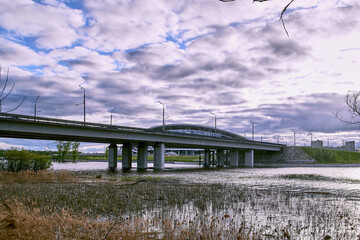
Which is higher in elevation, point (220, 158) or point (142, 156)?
point (142, 156)

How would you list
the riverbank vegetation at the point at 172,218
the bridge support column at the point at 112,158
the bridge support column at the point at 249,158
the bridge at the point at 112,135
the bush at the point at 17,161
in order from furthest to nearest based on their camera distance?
the bridge support column at the point at 249,158 → the bridge support column at the point at 112,158 → the bridge at the point at 112,135 → the bush at the point at 17,161 → the riverbank vegetation at the point at 172,218

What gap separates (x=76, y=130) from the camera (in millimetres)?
65188

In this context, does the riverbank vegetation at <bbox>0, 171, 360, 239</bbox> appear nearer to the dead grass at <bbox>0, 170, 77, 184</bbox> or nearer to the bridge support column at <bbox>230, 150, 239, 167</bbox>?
the dead grass at <bbox>0, 170, 77, 184</bbox>

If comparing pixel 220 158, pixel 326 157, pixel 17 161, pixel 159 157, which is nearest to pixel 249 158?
pixel 220 158

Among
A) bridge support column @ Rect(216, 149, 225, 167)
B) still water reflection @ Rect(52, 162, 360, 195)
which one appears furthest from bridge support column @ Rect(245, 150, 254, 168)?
still water reflection @ Rect(52, 162, 360, 195)

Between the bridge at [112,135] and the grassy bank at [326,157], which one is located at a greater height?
the bridge at [112,135]

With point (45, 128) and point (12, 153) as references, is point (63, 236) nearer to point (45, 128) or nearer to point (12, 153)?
point (12, 153)

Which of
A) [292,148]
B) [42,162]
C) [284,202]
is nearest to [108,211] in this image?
[284,202]

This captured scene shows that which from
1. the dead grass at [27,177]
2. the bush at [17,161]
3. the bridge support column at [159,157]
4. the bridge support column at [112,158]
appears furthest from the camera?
the bridge support column at [112,158]

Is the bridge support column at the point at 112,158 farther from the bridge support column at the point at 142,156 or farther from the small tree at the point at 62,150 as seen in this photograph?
the small tree at the point at 62,150

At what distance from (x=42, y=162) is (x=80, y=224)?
37.9 m

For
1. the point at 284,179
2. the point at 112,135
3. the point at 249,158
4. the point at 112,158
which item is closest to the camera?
the point at 284,179

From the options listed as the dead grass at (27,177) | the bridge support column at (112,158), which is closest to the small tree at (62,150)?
the bridge support column at (112,158)

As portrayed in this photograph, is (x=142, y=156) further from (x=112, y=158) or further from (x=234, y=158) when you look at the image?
(x=234, y=158)
